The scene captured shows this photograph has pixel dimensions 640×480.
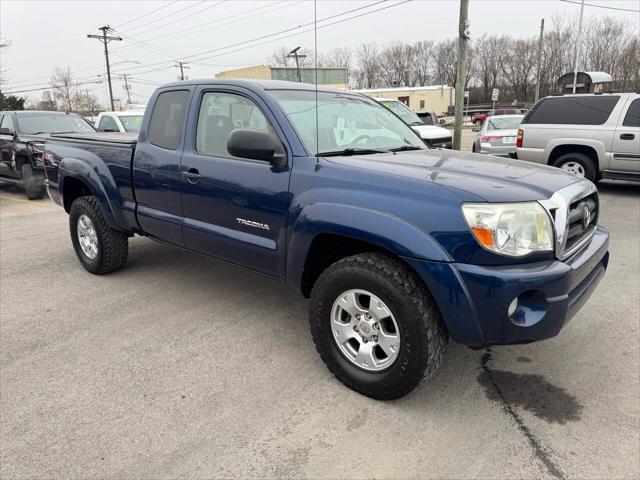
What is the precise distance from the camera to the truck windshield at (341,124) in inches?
126

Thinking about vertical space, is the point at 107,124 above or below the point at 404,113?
below

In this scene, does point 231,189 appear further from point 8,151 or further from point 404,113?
point 404,113

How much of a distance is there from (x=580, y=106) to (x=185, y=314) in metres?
8.41

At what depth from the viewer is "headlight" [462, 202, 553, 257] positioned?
91.7 inches

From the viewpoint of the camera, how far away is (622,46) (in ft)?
187

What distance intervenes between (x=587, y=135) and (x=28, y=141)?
10698mm

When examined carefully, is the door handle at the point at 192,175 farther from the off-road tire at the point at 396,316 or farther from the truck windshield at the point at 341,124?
the off-road tire at the point at 396,316

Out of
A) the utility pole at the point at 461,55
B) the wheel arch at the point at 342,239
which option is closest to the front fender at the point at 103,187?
the wheel arch at the point at 342,239

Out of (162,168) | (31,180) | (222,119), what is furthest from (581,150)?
(31,180)

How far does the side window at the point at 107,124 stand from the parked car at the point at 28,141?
818mm

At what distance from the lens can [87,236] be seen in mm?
4977

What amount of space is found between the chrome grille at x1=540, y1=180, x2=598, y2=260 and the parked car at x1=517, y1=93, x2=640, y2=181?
19.2 ft

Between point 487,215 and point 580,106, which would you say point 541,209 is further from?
point 580,106

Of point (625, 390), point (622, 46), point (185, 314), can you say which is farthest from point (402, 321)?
point (622, 46)
